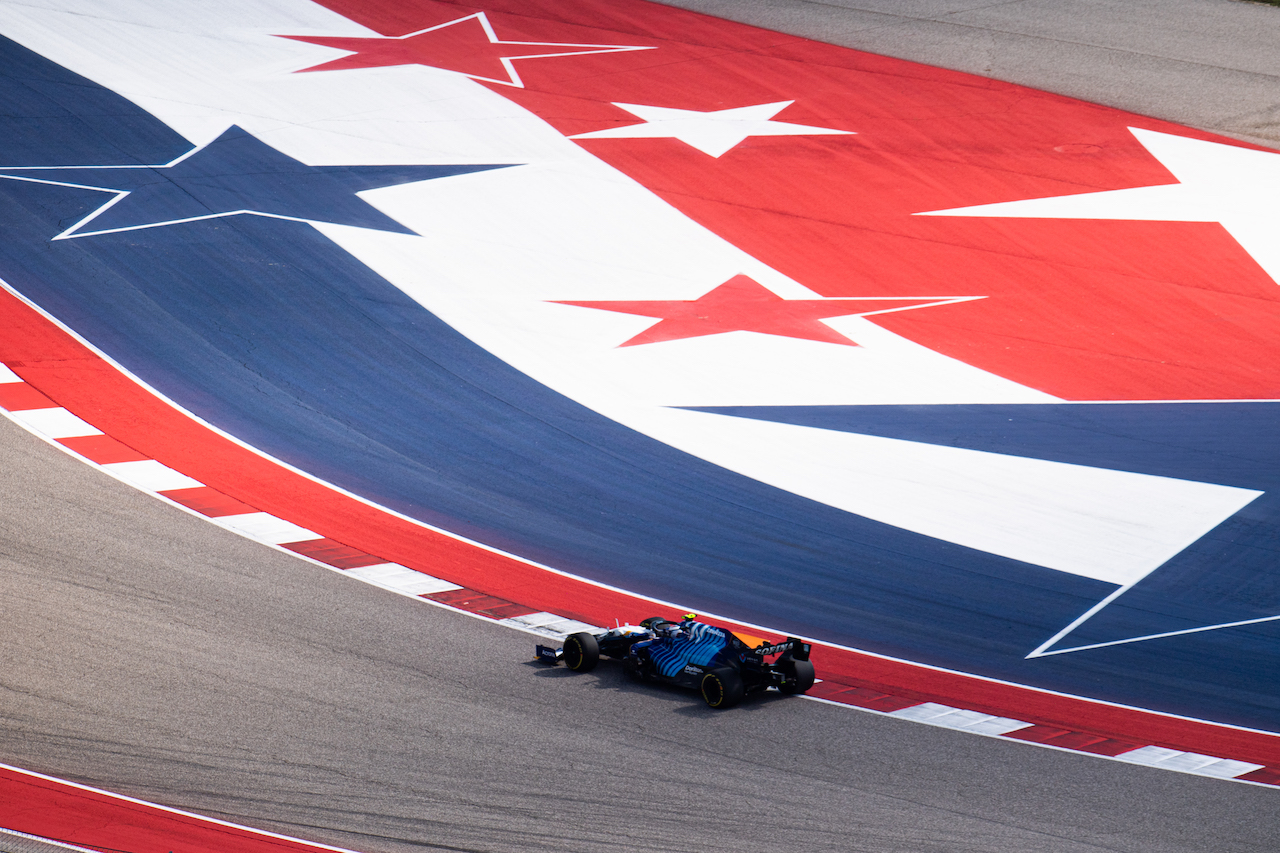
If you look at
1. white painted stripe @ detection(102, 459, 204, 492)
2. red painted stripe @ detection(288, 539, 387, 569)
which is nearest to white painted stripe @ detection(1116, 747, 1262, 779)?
red painted stripe @ detection(288, 539, 387, 569)

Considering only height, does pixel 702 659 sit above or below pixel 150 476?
below

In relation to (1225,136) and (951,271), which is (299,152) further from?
(1225,136)

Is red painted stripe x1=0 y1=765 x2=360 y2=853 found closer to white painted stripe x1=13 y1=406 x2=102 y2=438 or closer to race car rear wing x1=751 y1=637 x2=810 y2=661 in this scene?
race car rear wing x1=751 y1=637 x2=810 y2=661

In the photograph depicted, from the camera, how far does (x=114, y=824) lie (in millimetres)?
7852

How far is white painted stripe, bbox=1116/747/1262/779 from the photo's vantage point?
9.29 meters

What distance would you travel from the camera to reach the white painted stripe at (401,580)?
1180cm

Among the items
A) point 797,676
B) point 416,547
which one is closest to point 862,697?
point 797,676

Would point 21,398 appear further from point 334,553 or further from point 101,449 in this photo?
point 334,553

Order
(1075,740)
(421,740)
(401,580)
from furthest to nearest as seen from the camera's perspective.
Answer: (401,580) → (1075,740) → (421,740)

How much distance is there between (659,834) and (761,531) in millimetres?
5739

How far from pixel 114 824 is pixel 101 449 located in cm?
693

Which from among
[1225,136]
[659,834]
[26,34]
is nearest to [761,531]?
[659,834]

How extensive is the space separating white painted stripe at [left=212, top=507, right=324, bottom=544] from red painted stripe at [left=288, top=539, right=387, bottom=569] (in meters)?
0.13

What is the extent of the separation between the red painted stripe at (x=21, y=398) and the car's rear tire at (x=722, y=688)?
896 centimetres
